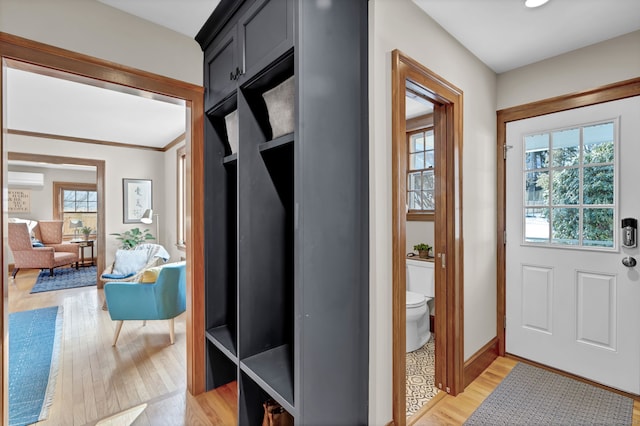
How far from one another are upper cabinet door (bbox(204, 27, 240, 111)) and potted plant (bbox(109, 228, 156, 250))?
4027 mm

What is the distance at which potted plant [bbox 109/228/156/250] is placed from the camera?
500 centimetres

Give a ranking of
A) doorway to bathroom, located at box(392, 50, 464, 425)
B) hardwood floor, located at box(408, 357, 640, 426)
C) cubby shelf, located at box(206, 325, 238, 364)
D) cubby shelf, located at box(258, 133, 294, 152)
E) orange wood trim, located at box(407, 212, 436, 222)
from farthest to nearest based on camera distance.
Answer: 1. orange wood trim, located at box(407, 212, 436, 222)
2. hardwood floor, located at box(408, 357, 640, 426)
3. cubby shelf, located at box(206, 325, 238, 364)
4. doorway to bathroom, located at box(392, 50, 464, 425)
5. cubby shelf, located at box(258, 133, 294, 152)

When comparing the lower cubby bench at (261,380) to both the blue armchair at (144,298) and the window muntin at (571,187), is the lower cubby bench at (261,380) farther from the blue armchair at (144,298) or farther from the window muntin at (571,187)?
the window muntin at (571,187)

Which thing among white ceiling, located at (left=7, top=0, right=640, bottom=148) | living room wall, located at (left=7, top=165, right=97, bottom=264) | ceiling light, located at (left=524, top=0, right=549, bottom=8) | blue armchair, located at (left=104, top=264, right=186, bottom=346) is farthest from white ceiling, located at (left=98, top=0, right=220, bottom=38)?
living room wall, located at (left=7, top=165, right=97, bottom=264)

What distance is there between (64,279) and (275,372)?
634 cm

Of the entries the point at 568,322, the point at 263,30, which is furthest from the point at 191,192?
the point at 568,322

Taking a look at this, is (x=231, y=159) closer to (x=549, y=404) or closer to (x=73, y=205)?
(x=549, y=404)

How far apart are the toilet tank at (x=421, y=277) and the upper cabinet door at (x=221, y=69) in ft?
7.61

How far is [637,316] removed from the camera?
76.9 inches

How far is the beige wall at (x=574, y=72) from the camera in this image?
196 cm

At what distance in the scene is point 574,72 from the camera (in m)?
2.17

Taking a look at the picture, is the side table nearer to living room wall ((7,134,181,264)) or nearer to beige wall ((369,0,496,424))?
living room wall ((7,134,181,264))

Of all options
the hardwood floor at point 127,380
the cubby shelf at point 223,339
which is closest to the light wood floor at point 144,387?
the hardwood floor at point 127,380

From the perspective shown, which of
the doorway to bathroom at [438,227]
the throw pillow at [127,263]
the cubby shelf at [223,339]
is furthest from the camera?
the throw pillow at [127,263]
